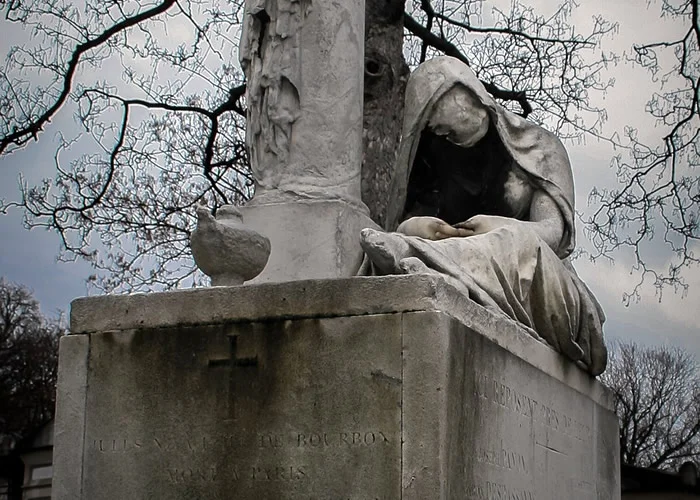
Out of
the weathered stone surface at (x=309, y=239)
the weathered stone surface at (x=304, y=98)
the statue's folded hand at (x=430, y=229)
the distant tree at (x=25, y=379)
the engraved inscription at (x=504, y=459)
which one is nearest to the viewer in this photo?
the engraved inscription at (x=504, y=459)

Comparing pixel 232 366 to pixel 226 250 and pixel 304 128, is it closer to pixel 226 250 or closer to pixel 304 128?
pixel 226 250

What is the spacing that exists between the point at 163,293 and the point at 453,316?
4.12 feet

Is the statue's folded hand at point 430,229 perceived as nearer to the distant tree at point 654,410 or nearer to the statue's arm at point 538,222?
the statue's arm at point 538,222

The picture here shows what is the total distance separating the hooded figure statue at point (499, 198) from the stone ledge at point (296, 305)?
383 mm

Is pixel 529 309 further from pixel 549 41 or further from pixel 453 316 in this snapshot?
pixel 549 41

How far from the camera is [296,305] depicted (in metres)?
5.46

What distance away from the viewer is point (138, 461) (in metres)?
5.63

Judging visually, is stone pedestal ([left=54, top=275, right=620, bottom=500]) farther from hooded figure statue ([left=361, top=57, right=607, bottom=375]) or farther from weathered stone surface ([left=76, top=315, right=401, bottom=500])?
hooded figure statue ([left=361, top=57, right=607, bottom=375])

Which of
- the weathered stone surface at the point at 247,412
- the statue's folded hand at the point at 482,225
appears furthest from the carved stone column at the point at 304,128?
the weathered stone surface at the point at 247,412

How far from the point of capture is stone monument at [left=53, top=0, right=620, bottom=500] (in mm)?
5207

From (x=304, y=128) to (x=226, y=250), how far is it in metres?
1.21

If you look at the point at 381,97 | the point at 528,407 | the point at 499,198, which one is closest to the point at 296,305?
the point at 528,407

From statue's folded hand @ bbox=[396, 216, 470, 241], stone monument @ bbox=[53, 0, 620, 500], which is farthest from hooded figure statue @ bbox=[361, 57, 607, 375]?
stone monument @ bbox=[53, 0, 620, 500]

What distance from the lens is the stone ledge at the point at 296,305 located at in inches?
208
